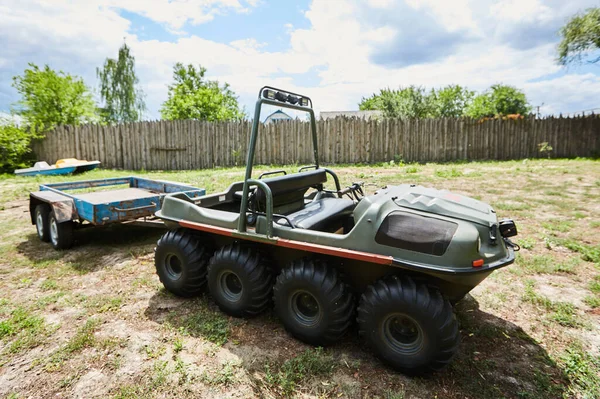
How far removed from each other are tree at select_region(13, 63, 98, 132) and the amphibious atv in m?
25.5

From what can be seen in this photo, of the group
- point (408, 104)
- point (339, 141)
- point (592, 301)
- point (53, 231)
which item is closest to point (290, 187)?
point (592, 301)

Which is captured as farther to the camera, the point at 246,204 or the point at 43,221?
the point at 43,221

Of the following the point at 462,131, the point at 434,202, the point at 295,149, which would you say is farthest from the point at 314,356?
the point at 462,131

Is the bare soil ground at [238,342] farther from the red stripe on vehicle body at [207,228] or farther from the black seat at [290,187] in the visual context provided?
the black seat at [290,187]

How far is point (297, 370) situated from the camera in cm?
268

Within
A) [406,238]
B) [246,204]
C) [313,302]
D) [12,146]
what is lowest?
[313,302]

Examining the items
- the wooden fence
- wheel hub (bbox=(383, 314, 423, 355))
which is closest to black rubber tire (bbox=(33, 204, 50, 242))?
wheel hub (bbox=(383, 314, 423, 355))

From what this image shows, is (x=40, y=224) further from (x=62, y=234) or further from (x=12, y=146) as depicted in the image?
(x=12, y=146)

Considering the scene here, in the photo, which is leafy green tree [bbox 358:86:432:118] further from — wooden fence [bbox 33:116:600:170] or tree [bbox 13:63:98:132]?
tree [bbox 13:63:98:132]

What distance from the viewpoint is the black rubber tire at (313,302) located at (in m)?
2.78

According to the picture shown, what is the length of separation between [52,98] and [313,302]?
2900cm

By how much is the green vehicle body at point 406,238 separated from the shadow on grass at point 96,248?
265 cm

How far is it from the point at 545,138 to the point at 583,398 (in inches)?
724

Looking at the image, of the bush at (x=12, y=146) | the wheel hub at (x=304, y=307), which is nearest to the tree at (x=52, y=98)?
the bush at (x=12, y=146)
